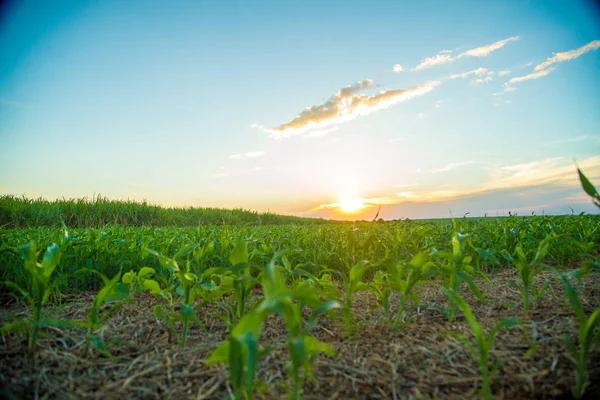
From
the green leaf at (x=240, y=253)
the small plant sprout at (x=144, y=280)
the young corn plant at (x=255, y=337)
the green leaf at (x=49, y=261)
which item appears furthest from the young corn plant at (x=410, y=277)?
the green leaf at (x=49, y=261)

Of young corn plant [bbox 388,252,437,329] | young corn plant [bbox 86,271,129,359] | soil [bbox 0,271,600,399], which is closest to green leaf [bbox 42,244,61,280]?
young corn plant [bbox 86,271,129,359]

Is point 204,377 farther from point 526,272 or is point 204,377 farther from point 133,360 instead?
point 526,272

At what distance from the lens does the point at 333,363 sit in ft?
5.42

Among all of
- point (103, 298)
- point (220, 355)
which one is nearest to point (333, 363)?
point (220, 355)

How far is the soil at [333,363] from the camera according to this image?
4.91 ft

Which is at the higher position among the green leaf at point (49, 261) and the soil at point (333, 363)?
the green leaf at point (49, 261)

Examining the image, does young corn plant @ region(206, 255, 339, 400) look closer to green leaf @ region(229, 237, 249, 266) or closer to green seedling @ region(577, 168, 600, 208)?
green leaf @ region(229, 237, 249, 266)

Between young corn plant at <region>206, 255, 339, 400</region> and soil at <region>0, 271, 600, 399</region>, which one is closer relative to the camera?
young corn plant at <region>206, 255, 339, 400</region>

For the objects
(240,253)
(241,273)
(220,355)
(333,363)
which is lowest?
(333,363)

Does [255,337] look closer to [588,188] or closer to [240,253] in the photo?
[240,253]

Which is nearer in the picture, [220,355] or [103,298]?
[220,355]

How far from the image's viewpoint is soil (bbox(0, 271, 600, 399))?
4.91ft

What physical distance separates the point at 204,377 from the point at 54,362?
0.82 meters

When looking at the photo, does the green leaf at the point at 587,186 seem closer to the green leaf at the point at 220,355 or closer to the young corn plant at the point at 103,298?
the green leaf at the point at 220,355
